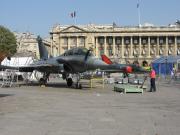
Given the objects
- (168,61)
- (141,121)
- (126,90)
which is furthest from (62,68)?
(168,61)

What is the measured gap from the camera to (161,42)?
19050cm

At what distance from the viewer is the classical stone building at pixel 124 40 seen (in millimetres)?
187000

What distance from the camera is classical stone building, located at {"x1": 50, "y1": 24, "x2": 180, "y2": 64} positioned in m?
187

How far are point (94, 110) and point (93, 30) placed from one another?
17087 centimetres

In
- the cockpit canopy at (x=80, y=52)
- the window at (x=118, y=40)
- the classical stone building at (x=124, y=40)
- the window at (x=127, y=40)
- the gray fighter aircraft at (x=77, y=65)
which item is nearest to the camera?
the gray fighter aircraft at (x=77, y=65)

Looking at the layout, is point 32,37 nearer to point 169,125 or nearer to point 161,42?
point 161,42

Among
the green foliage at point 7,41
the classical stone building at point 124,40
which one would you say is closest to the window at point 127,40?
the classical stone building at point 124,40

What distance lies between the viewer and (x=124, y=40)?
630 ft

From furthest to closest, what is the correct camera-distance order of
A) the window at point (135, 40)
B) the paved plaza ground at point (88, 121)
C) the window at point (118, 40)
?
the window at point (118, 40) → the window at point (135, 40) → the paved plaza ground at point (88, 121)

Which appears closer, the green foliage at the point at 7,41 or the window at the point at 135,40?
the green foliage at the point at 7,41

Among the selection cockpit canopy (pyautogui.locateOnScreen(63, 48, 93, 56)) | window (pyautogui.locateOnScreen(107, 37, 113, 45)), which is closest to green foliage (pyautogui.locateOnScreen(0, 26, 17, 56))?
window (pyautogui.locateOnScreen(107, 37, 113, 45))

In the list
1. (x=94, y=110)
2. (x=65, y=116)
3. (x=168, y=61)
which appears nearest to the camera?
(x=65, y=116)

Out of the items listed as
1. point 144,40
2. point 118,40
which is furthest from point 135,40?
point 118,40

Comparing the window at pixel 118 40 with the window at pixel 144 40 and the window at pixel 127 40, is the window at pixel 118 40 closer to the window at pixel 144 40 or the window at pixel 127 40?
the window at pixel 127 40
